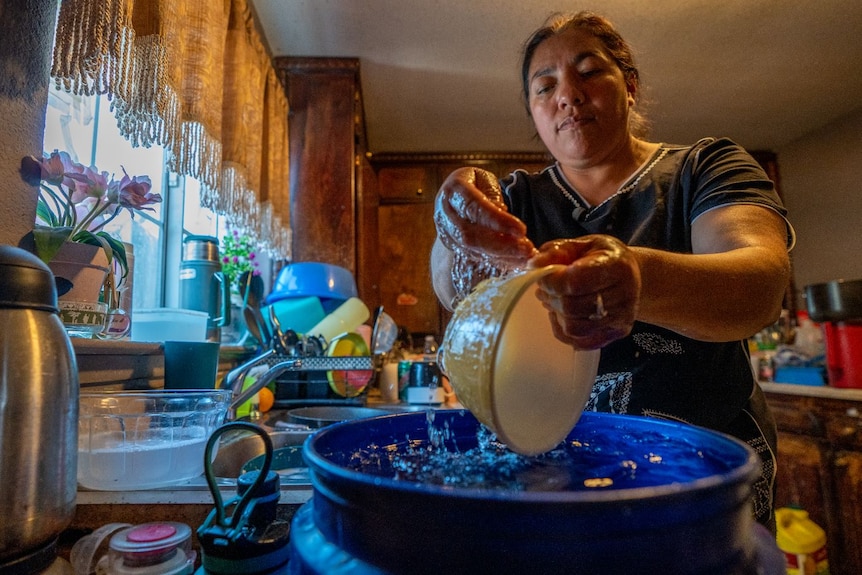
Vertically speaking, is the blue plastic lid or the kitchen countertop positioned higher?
the blue plastic lid

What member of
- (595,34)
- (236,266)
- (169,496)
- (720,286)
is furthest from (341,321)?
(720,286)

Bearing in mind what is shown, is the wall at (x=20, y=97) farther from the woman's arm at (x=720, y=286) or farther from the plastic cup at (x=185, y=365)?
the woman's arm at (x=720, y=286)

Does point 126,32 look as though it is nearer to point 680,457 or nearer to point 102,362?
point 102,362

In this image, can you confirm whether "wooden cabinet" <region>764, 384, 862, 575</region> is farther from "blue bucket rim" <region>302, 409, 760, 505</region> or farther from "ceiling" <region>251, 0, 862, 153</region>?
"blue bucket rim" <region>302, 409, 760, 505</region>

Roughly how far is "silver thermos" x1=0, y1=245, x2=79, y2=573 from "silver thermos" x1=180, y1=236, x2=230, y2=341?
1.09m

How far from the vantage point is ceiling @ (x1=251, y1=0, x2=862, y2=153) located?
215cm

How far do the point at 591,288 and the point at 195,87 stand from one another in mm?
1316

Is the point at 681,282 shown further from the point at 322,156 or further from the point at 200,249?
the point at 322,156

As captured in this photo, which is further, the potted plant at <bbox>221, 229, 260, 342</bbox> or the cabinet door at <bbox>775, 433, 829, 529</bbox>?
the cabinet door at <bbox>775, 433, 829, 529</bbox>

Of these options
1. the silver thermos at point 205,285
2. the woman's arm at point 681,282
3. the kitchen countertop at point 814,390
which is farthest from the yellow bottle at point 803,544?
the silver thermos at point 205,285

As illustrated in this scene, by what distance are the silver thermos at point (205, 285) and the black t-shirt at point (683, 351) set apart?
4.11 feet

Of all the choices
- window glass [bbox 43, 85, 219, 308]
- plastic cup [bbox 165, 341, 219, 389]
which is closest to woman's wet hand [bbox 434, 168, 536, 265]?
plastic cup [bbox 165, 341, 219, 389]

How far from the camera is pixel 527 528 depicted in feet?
0.85

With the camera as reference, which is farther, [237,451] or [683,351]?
[237,451]
